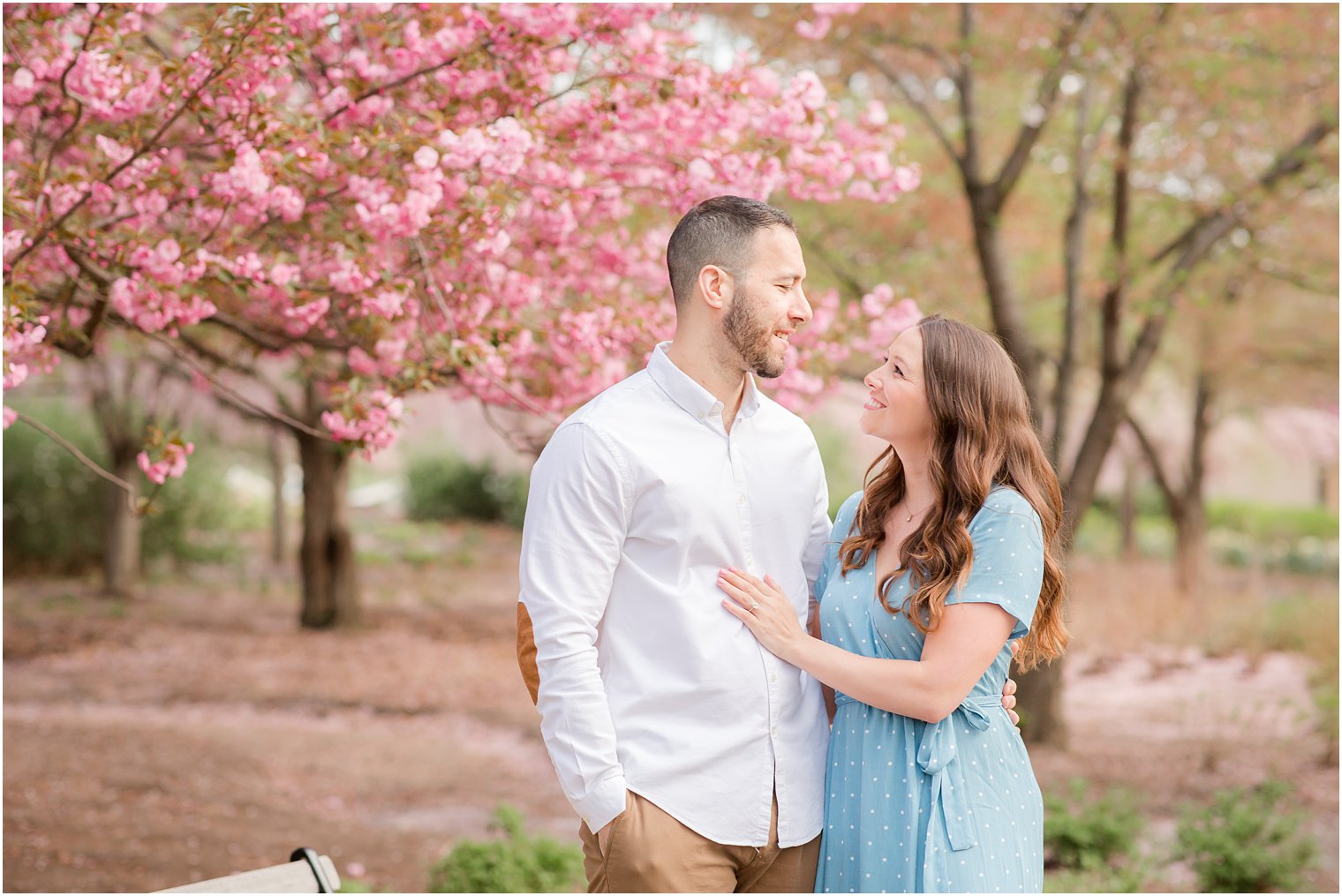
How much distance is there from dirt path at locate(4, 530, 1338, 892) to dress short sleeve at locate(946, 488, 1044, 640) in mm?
4072

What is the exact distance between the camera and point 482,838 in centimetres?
638

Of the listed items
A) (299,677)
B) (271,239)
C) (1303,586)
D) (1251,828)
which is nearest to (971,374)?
(271,239)

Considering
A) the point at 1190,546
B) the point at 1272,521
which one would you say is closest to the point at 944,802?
the point at 1190,546

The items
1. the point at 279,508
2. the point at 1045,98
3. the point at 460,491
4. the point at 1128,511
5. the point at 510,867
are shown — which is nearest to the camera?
the point at 510,867

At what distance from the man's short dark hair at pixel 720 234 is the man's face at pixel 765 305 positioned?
0.02m

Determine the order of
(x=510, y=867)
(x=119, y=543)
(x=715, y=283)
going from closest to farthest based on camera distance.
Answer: (x=715, y=283) → (x=510, y=867) → (x=119, y=543)

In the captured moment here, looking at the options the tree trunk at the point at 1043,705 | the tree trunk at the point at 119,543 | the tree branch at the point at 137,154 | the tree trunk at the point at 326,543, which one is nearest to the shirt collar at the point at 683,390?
the tree branch at the point at 137,154

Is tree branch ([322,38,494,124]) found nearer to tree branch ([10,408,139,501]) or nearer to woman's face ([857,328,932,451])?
tree branch ([10,408,139,501])

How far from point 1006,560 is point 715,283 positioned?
2.72 feet

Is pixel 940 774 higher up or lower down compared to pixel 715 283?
lower down

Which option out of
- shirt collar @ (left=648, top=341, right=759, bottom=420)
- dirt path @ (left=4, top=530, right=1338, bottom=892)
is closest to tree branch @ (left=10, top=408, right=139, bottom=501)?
shirt collar @ (left=648, top=341, right=759, bottom=420)

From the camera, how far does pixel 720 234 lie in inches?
98.1

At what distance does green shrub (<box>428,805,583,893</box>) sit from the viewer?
475 centimetres

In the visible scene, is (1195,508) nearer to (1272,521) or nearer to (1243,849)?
(1243,849)
